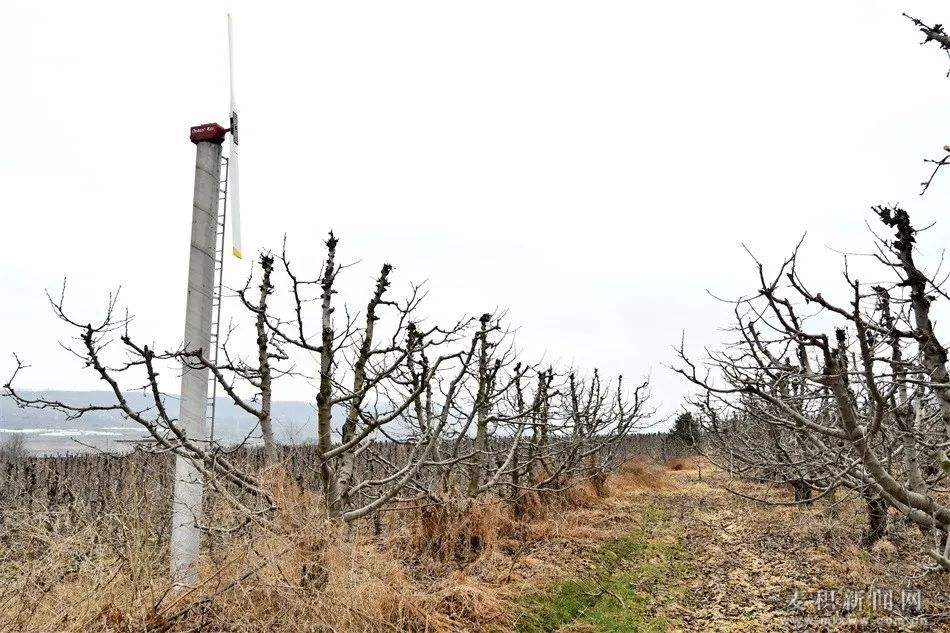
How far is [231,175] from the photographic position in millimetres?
8188

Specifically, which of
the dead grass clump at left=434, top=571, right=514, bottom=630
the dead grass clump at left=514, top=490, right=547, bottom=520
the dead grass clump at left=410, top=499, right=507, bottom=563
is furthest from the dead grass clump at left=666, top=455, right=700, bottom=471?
the dead grass clump at left=434, top=571, right=514, bottom=630

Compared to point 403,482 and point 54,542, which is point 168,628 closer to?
point 54,542

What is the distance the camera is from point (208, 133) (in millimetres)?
8070

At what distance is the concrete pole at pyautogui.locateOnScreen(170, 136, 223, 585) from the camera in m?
6.72

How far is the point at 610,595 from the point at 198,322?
21.2ft

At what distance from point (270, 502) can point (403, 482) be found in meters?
1.32

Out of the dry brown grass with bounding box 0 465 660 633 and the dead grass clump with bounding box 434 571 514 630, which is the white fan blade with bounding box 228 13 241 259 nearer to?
the dry brown grass with bounding box 0 465 660 633

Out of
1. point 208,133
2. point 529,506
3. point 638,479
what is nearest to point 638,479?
point 638,479

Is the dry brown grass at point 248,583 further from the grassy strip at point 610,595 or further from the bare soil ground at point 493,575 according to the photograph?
the grassy strip at point 610,595

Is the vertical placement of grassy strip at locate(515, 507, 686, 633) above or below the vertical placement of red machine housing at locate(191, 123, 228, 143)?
below

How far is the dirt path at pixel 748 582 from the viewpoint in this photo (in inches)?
270

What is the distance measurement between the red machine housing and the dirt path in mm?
7314

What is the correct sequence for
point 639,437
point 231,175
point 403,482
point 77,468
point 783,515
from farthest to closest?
point 639,437 → point 77,468 → point 783,515 → point 231,175 → point 403,482

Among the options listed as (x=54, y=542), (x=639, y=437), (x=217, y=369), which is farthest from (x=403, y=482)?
(x=639, y=437)
